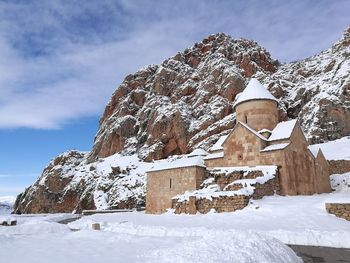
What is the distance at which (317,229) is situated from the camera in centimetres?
1062

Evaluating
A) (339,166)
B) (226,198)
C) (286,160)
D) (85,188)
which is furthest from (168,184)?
(85,188)

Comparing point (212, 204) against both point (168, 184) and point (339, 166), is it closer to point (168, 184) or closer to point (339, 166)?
point (168, 184)

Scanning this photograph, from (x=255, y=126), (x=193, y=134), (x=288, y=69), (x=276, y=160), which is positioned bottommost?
(x=276, y=160)

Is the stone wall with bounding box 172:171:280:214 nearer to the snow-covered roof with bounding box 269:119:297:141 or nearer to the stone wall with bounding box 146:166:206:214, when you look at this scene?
the stone wall with bounding box 146:166:206:214

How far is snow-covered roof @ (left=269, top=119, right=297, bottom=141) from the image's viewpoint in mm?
21803

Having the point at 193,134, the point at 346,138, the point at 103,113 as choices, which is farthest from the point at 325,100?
the point at 103,113

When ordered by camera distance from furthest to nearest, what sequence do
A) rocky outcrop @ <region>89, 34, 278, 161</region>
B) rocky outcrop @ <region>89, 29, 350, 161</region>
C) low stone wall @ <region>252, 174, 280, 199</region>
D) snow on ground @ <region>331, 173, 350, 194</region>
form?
1. rocky outcrop @ <region>89, 34, 278, 161</region>
2. rocky outcrop @ <region>89, 29, 350, 161</region>
3. snow on ground @ <region>331, 173, 350, 194</region>
4. low stone wall @ <region>252, 174, 280, 199</region>

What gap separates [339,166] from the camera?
29.9 m

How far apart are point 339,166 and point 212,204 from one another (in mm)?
19256

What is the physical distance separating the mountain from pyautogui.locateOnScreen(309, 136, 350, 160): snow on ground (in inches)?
126

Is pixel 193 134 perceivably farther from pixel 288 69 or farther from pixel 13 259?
pixel 13 259

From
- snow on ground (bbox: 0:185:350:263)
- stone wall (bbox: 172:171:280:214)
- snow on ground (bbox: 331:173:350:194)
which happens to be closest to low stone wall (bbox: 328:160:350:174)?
snow on ground (bbox: 331:173:350:194)

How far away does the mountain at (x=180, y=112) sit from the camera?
1663 inches

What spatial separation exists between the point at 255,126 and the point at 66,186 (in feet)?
124
